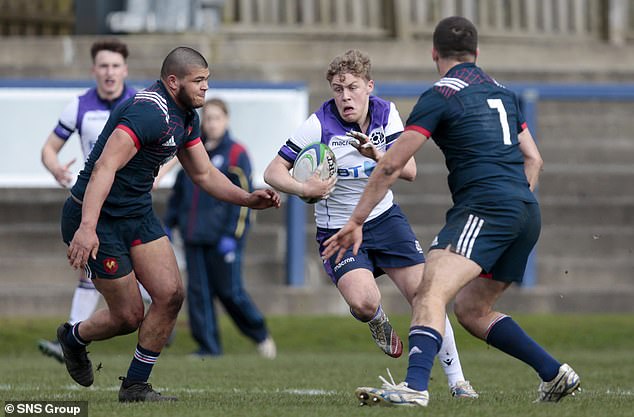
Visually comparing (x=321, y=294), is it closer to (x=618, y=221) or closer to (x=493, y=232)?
(x=618, y=221)

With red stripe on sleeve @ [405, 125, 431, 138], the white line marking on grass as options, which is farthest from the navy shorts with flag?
the white line marking on grass

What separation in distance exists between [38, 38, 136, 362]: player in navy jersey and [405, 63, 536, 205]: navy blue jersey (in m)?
4.06

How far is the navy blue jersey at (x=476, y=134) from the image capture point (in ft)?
24.2

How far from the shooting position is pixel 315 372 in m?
10.9

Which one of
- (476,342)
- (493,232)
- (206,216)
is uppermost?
(493,232)

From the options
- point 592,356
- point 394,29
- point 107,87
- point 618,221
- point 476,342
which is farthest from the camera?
point 394,29

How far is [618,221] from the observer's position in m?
15.8

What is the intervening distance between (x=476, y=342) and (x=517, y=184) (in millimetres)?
6634

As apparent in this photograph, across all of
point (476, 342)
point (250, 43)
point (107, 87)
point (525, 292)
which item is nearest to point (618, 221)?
point (525, 292)

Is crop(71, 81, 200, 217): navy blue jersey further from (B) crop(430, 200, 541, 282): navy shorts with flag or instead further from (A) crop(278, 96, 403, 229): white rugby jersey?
(B) crop(430, 200, 541, 282): navy shorts with flag

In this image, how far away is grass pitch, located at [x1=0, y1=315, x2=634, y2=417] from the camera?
295 inches

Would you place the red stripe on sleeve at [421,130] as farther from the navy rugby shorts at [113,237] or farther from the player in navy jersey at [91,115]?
the player in navy jersey at [91,115]

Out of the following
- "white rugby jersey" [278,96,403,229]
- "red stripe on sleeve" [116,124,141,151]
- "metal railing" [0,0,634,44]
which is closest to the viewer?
"red stripe on sleeve" [116,124,141,151]

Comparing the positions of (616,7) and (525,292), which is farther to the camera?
(616,7)
